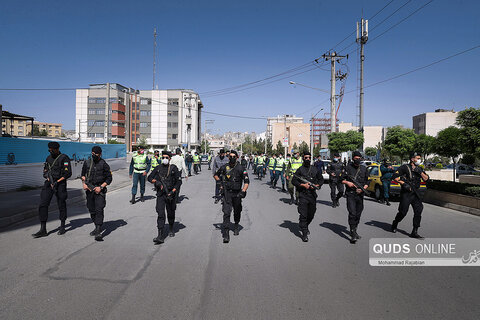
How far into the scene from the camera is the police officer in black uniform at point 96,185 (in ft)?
19.7

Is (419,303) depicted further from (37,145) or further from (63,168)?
(37,145)

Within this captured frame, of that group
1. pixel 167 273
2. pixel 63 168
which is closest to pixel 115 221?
pixel 63 168

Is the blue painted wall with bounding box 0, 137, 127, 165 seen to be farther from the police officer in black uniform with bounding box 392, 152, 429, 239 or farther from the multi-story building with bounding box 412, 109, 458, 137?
the multi-story building with bounding box 412, 109, 458, 137

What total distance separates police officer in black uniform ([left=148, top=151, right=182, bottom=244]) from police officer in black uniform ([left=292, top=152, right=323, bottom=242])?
8.54 feet

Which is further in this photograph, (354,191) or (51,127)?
(51,127)

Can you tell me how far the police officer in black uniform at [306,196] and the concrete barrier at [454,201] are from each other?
262 inches

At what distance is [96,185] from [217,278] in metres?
3.54

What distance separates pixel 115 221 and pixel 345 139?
31.6 m

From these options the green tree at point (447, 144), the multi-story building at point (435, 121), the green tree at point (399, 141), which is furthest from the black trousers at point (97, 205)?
the multi-story building at point (435, 121)

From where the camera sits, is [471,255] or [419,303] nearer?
[419,303]

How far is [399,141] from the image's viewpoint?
29031mm

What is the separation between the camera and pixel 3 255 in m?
4.86

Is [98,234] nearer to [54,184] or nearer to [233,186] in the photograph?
[54,184]

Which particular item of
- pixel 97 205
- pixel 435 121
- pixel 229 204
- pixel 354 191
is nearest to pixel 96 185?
pixel 97 205
